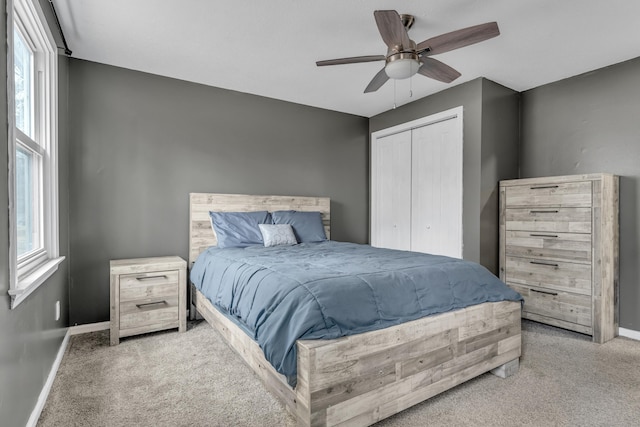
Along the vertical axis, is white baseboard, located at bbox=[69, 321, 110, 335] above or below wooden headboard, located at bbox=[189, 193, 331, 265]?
below

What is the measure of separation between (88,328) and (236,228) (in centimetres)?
153

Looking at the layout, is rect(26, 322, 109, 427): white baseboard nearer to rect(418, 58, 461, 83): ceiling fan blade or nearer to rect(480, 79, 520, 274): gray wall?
rect(418, 58, 461, 83): ceiling fan blade

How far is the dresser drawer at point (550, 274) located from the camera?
2.89 meters

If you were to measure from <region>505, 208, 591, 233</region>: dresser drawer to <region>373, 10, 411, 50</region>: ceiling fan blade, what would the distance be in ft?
6.83

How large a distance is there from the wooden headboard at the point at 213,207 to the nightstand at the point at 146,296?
45 centimetres

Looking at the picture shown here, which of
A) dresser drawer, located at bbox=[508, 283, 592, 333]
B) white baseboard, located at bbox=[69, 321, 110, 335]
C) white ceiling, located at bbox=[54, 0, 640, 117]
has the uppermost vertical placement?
white ceiling, located at bbox=[54, 0, 640, 117]

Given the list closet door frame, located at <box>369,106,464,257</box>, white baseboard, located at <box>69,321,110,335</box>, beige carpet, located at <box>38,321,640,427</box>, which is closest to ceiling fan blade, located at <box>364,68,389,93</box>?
closet door frame, located at <box>369,106,464,257</box>

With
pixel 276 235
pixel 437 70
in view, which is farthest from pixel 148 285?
pixel 437 70

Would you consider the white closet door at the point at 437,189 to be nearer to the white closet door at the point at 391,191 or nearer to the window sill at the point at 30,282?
the white closet door at the point at 391,191

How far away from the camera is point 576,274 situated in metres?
2.92

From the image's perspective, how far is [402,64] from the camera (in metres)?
2.15

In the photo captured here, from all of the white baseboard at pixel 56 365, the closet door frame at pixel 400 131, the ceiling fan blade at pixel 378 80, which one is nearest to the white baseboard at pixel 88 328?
the white baseboard at pixel 56 365

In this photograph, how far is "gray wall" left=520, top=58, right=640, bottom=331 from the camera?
2961mm

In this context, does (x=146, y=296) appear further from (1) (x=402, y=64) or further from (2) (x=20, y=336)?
(1) (x=402, y=64)
